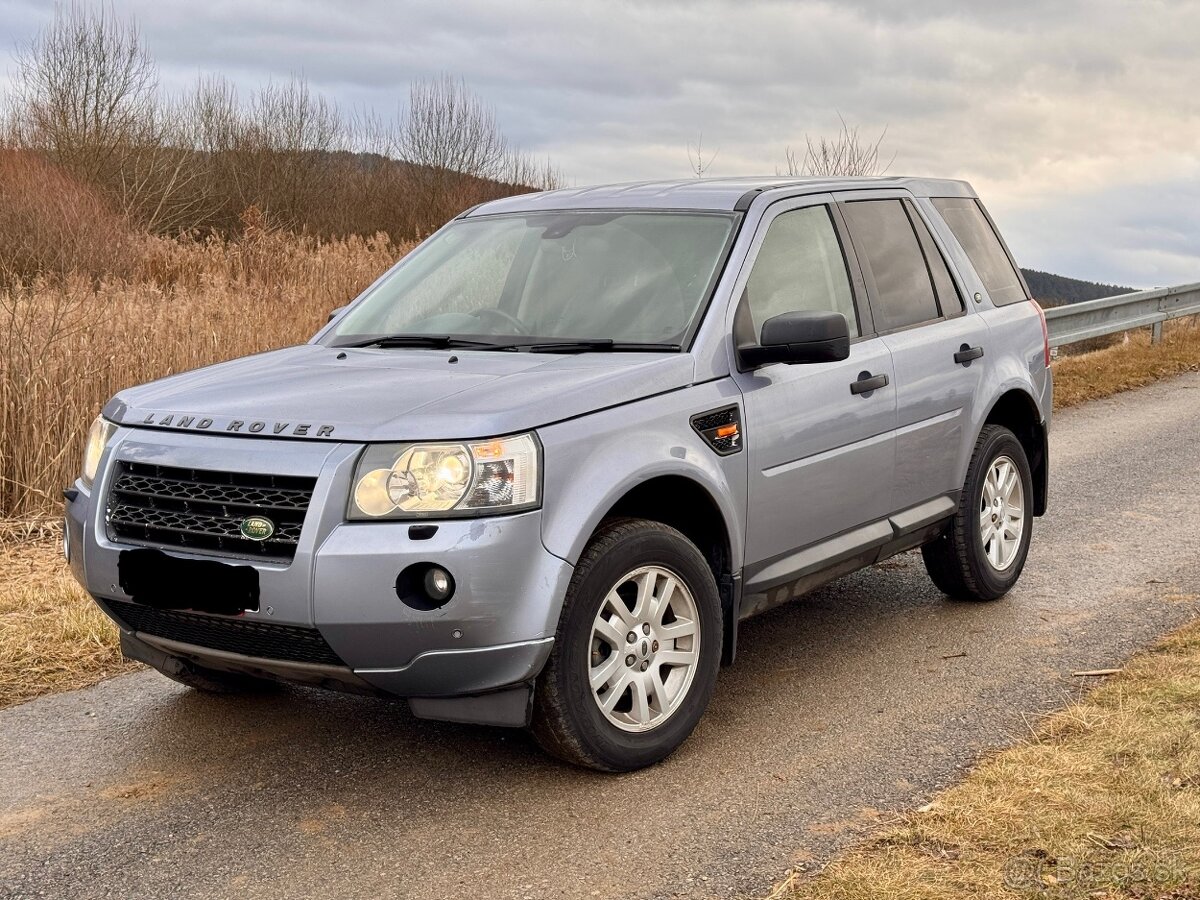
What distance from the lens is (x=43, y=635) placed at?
5.87m

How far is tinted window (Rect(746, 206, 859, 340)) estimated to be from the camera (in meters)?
5.03

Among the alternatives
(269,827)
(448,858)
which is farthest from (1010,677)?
(269,827)

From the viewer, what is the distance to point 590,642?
13.5ft

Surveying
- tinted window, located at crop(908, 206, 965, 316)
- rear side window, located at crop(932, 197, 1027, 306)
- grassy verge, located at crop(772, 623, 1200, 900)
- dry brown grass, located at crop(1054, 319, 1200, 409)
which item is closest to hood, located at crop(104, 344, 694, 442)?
grassy verge, located at crop(772, 623, 1200, 900)

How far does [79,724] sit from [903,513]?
328 centimetres

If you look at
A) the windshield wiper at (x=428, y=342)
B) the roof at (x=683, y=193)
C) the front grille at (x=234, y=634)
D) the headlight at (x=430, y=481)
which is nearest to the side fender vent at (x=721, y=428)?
the windshield wiper at (x=428, y=342)

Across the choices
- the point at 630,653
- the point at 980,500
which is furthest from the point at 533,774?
the point at 980,500

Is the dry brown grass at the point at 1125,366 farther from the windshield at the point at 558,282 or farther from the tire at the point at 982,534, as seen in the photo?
the windshield at the point at 558,282

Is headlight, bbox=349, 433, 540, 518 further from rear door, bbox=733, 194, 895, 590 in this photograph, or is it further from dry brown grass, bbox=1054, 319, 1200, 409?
dry brown grass, bbox=1054, 319, 1200, 409

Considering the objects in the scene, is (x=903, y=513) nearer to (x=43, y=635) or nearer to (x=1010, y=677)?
(x=1010, y=677)

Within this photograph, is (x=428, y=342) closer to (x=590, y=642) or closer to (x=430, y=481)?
(x=430, y=481)

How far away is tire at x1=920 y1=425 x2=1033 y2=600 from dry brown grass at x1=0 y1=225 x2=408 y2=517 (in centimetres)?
532

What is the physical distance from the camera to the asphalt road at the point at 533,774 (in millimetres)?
3740

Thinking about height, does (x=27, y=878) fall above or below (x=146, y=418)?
below
